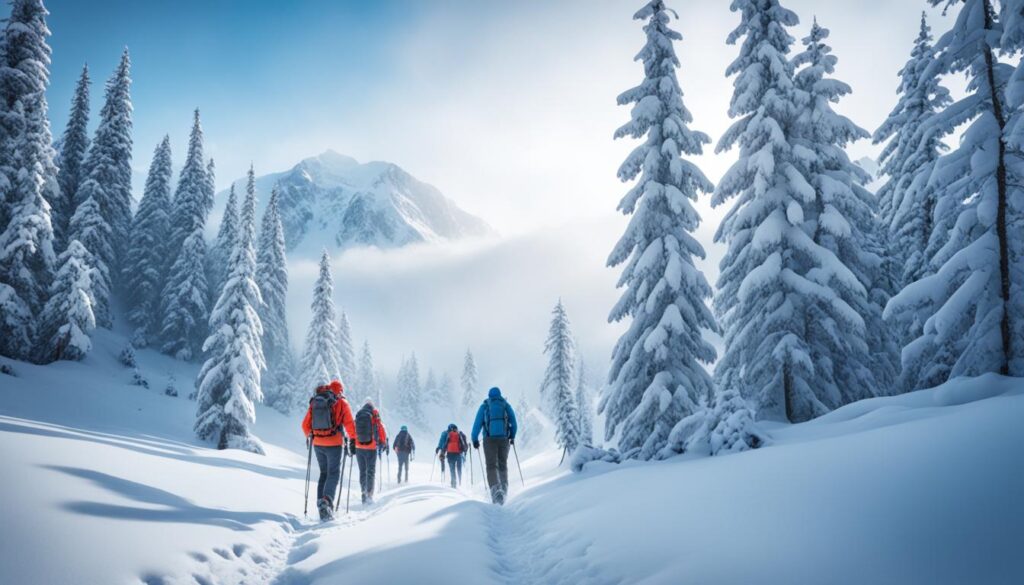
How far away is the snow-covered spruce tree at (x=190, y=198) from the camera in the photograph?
141 feet

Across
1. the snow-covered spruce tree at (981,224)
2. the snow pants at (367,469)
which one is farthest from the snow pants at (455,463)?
the snow-covered spruce tree at (981,224)

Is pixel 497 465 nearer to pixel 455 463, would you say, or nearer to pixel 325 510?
pixel 325 510

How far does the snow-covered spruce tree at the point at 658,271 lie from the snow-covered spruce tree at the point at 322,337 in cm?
3531

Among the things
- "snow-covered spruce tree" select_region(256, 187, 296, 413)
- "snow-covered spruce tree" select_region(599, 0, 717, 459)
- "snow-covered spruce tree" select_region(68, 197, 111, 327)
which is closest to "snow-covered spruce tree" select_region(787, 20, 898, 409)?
"snow-covered spruce tree" select_region(599, 0, 717, 459)

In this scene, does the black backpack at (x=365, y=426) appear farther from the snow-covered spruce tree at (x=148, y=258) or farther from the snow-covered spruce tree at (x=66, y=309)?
the snow-covered spruce tree at (x=148, y=258)

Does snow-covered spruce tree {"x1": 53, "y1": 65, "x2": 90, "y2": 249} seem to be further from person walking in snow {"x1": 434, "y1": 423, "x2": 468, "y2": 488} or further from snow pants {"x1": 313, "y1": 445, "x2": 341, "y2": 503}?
snow pants {"x1": 313, "y1": 445, "x2": 341, "y2": 503}

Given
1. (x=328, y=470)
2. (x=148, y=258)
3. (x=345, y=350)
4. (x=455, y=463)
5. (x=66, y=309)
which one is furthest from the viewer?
(x=345, y=350)

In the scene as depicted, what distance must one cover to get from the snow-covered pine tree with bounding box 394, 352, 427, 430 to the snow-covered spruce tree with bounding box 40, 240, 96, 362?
210 ft

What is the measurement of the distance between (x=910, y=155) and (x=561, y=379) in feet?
83.3

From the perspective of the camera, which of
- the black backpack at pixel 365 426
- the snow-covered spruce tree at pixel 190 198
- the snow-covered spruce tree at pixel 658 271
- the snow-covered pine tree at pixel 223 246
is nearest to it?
the black backpack at pixel 365 426

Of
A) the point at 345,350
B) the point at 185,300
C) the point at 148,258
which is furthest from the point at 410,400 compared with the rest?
the point at 148,258

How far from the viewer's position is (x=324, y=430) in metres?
9.39

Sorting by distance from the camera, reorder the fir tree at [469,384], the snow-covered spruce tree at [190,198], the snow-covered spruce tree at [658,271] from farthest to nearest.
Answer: the fir tree at [469,384], the snow-covered spruce tree at [190,198], the snow-covered spruce tree at [658,271]

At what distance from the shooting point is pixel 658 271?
544 inches
